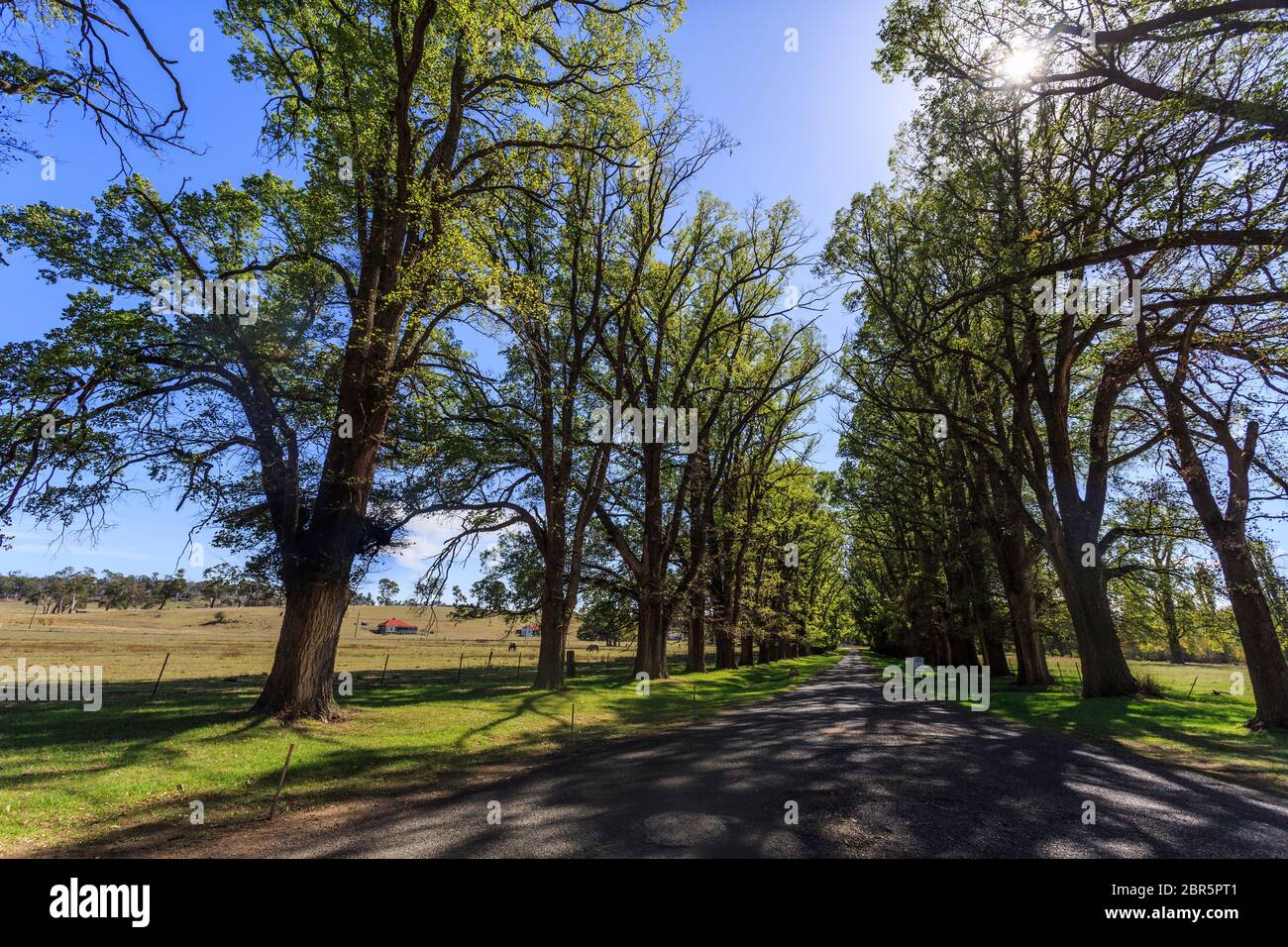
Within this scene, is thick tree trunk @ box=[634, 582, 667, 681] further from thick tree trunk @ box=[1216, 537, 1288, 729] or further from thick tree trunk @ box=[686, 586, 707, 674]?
thick tree trunk @ box=[1216, 537, 1288, 729]

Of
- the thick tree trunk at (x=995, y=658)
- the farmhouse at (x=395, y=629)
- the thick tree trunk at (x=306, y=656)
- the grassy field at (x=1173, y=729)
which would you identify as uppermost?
the thick tree trunk at (x=306, y=656)

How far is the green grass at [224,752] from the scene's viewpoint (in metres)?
6.79

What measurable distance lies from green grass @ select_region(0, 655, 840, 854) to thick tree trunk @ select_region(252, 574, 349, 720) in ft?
1.69

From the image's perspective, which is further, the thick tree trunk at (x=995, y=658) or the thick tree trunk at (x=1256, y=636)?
the thick tree trunk at (x=995, y=658)

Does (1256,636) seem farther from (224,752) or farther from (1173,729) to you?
(224,752)

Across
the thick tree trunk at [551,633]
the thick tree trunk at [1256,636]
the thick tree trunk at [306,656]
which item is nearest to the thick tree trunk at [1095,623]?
the thick tree trunk at [1256,636]

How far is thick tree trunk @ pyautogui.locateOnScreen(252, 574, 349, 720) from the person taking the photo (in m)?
11.9

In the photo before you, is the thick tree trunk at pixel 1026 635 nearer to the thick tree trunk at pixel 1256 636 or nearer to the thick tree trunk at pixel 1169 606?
the thick tree trunk at pixel 1169 606

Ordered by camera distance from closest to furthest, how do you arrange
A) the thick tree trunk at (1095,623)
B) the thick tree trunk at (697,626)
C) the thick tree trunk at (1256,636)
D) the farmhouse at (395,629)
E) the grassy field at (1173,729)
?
1. the grassy field at (1173,729)
2. the thick tree trunk at (1256,636)
3. the thick tree trunk at (1095,623)
4. the thick tree trunk at (697,626)
5. the farmhouse at (395,629)

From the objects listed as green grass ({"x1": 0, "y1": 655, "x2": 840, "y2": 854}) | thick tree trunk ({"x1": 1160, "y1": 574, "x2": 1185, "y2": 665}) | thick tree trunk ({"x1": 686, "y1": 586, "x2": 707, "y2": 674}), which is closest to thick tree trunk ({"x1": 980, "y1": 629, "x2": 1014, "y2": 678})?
thick tree trunk ({"x1": 1160, "y1": 574, "x2": 1185, "y2": 665})

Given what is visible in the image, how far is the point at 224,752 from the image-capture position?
9.43m

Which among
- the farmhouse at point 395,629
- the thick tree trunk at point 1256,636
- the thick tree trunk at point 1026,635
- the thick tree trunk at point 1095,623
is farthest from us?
the farmhouse at point 395,629

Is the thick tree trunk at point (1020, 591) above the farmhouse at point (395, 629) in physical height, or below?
above

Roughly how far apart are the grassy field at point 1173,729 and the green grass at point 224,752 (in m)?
10.1
